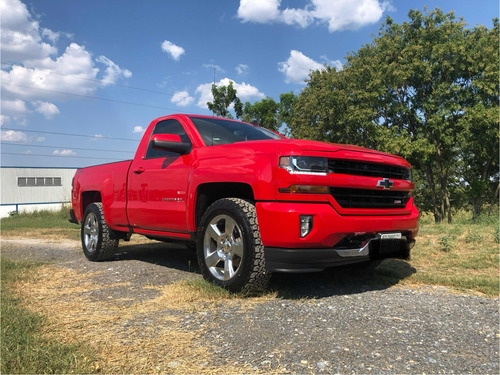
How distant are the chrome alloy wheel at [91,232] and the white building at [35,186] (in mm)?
35559

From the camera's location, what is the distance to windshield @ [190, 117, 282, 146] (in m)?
4.79

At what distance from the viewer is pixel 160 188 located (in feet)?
16.3

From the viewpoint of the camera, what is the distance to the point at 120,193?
584cm

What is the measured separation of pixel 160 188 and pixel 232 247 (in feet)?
4.87

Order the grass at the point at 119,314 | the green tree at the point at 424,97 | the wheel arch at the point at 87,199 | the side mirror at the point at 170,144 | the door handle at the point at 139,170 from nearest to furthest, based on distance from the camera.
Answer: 1. the grass at the point at 119,314
2. the side mirror at the point at 170,144
3. the door handle at the point at 139,170
4. the wheel arch at the point at 87,199
5. the green tree at the point at 424,97

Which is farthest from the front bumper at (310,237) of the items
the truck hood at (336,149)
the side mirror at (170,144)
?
the side mirror at (170,144)

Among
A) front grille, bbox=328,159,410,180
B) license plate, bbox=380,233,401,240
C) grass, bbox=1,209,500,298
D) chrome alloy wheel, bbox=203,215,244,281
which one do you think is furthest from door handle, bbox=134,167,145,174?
license plate, bbox=380,233,401,240

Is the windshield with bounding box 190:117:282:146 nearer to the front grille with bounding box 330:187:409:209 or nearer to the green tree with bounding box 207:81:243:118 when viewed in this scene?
the front grille with bounding box 330:187:409:209

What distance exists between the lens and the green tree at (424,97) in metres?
21.8

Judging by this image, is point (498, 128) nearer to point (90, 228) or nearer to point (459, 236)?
point (459, 236)

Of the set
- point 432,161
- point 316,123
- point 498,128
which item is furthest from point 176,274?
point 316,123

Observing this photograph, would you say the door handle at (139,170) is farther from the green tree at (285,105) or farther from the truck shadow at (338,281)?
the green tree at (285,105)

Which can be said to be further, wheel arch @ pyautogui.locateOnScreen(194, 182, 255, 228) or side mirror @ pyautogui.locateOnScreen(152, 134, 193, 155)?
side mirror @ pyautogui.locateOnScreen(152, 134, 193, 155)

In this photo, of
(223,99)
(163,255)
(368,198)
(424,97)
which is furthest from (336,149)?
(223,99)
